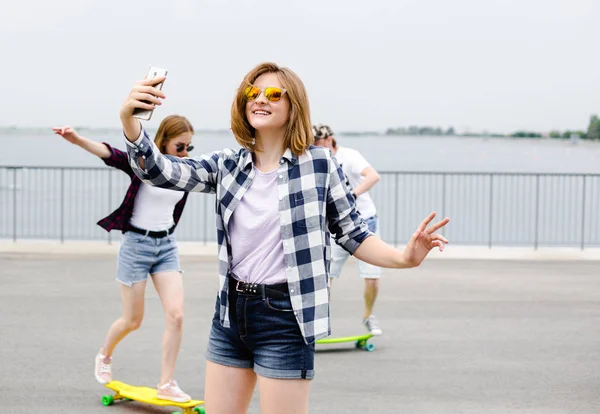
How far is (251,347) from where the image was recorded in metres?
3.94

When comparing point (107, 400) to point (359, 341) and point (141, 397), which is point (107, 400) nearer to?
point (141, 397)

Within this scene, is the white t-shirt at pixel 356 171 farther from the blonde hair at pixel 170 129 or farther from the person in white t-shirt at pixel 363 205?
the blonde hair at pixel 170 129

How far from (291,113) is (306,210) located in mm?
397

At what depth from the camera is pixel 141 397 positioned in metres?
6.86

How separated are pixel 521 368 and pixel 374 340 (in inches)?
64.5

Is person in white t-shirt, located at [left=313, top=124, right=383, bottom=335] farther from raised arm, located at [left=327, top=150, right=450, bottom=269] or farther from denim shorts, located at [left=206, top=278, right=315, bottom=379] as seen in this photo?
Answer: denim shorts, located at [left=206, top=278, right=315, bottom=379]

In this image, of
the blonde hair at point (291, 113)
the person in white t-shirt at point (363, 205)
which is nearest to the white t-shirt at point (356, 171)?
the person in white t-shirt at point (363, 205)

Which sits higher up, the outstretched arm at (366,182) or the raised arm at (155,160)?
the raised arm at (155,160)

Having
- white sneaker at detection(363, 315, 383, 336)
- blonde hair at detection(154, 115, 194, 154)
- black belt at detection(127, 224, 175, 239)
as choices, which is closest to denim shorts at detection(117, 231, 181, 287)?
black belt at detection(127, 224, 175, 239)

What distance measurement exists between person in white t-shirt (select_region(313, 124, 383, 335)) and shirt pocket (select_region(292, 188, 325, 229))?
507 centimetres

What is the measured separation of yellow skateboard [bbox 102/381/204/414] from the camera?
6.62m

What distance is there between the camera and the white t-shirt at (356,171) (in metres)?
9.33

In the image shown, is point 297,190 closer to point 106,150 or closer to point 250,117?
point 250,117

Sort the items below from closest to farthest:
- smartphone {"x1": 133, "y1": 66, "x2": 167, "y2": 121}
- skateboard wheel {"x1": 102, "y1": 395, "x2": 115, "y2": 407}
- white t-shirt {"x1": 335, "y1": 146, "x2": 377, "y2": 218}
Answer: smartphone {"x1": 133, "y1": 66, "x2": 167, "y2": 121}, skateboard wheel {"x1": 102, "y1": 395, "x2": 115, "y2": 407}, white t-shirt {"x1": 335, "y1": 146, "x2": 377, "y2": 218}
